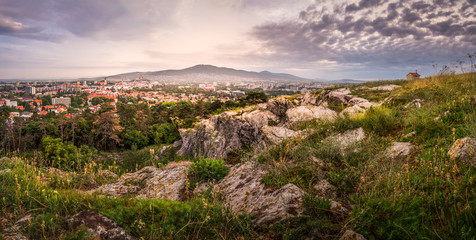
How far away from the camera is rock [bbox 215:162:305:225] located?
2686 mm

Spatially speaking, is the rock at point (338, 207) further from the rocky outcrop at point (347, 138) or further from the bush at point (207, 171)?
the bush at point (207, 171)

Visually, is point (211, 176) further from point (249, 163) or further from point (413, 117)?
point (413, 117)

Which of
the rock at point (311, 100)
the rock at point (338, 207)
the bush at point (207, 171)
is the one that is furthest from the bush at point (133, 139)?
the rock at point (338, 207)

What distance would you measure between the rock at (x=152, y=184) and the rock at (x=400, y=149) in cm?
437

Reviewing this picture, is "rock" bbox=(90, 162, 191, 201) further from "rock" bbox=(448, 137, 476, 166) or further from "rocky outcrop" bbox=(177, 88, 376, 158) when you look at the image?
"rock" bbox=(448, 137, 476, 166)

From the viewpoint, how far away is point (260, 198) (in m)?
3.26

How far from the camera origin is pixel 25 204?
3.31 metres

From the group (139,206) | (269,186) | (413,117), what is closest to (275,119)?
(413,117)

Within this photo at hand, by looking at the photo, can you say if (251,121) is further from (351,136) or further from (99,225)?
(99,225)

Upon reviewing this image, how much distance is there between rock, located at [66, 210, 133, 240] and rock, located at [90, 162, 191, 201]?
150 centimetres

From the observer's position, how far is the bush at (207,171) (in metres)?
4.81

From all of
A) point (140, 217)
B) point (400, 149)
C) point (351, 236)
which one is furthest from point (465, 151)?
point (140, 217)

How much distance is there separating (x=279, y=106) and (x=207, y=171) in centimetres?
952

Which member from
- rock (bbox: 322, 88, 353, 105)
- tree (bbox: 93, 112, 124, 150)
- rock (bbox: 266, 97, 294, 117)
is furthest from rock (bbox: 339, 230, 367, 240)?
tree (bbox: 93, 112, 124, 150)
